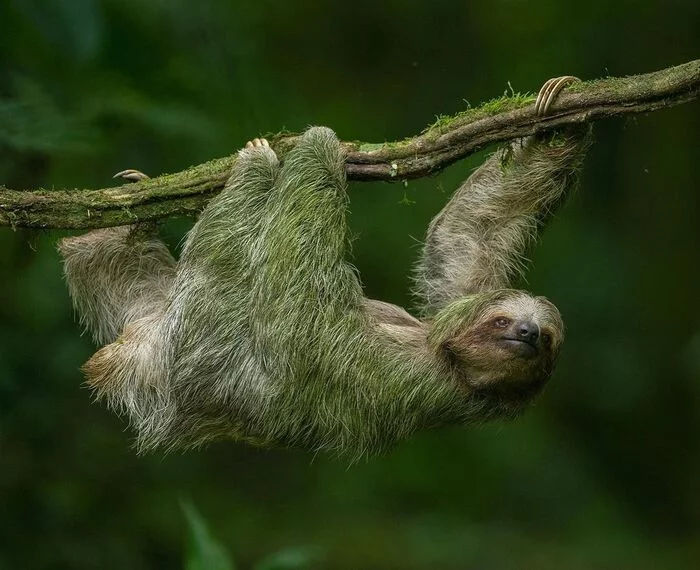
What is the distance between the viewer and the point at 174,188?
6934mm

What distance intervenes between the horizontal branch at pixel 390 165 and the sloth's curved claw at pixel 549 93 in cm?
4

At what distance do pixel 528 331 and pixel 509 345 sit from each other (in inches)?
6.3

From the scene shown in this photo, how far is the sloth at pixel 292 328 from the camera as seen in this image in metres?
7.12

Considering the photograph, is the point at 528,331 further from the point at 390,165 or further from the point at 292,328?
the point at 292,328

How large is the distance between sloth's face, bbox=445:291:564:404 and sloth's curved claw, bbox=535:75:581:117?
137 cm

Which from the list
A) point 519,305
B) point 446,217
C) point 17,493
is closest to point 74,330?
point 17,493

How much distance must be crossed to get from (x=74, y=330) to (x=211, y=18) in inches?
129

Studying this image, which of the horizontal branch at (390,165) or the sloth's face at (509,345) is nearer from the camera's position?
the horizontal branch at (390,165)

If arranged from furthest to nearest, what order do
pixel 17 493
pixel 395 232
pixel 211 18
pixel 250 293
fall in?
pixel 395 232
pixel 211 18
pixel 17 493
pixel 250 293

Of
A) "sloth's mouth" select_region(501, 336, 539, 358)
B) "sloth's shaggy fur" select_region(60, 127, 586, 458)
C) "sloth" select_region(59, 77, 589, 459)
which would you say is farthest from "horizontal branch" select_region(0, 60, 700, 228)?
"sloth's mouth" select_region(501, 336, 539, 358)

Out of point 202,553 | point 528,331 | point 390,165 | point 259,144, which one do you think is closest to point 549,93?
point 390,165

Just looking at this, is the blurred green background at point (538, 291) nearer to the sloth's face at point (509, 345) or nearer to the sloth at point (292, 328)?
the sloth at point (292, 328)

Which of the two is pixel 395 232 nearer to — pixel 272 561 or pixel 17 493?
pixel 17 493

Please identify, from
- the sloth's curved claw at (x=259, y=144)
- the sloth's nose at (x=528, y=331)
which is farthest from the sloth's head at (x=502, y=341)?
the sloth's curved claw at (x=259, y=144)
